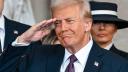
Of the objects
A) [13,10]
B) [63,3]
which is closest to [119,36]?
[13,10]

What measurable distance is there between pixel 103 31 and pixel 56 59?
2.91 feet

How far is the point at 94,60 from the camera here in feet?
12.6

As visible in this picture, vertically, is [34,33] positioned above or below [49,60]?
above

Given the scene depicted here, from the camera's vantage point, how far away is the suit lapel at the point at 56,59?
388cm

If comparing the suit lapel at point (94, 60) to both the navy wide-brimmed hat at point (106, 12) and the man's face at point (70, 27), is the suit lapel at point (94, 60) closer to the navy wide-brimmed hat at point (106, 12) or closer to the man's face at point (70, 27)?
the man's face at point (70, 27)

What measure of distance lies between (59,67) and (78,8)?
378mm

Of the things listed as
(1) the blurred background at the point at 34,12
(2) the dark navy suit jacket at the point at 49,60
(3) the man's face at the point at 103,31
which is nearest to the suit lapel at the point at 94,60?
(2) the dark navy suit jacket at the point at 49,60

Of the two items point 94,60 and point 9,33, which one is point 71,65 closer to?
point 94,60

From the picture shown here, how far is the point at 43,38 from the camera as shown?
14.0ft

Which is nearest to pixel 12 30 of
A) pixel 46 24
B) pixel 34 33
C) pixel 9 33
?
pixel 9 33

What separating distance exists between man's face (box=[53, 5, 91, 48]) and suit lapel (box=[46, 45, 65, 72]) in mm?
152

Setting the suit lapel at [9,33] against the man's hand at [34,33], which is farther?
the suit lapel at [9,33]

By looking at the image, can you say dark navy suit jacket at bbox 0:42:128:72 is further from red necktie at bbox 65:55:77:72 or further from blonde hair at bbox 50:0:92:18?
blonde hair at bbox 50:0:92:18

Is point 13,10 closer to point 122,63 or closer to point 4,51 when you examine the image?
point 4,51
